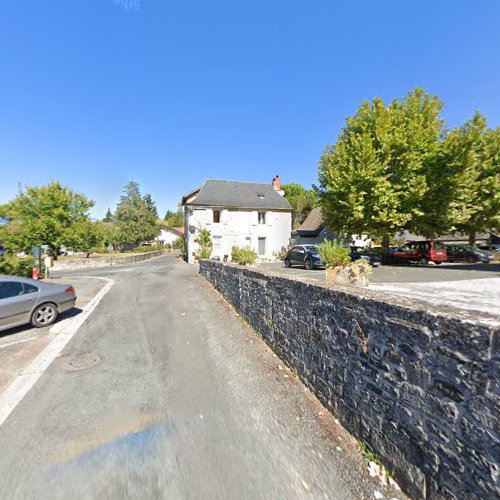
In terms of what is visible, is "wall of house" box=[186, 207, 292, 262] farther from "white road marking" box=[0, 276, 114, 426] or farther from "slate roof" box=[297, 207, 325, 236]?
"white road marking" box=[0, 276, 114, 426]

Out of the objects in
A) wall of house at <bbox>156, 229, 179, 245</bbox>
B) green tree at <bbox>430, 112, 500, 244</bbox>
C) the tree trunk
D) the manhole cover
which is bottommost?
the manhole cover

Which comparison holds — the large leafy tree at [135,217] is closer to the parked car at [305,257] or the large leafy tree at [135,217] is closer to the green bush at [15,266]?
the green bush at [15,266]

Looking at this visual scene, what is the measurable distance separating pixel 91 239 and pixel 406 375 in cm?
3062

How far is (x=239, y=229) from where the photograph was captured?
86.0 feet

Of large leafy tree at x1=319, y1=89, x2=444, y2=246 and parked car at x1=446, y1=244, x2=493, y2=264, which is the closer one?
large leafy tree at x1=319, y1=89, x2=444, y2=246

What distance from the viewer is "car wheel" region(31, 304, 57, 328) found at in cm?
629

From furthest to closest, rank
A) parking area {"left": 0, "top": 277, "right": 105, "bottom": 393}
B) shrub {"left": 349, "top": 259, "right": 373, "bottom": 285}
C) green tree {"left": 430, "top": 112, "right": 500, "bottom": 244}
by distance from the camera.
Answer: green tree {"left": 430, "top": 112, "right": 500, "bottom": 244}, shrub {"left": 349, "top": 259, "right": 373, "bottom": 285}, parking area {"left": 0, "top": 277, "right": 105, "bottom": 393}

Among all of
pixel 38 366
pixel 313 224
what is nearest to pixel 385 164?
pixel 313 224

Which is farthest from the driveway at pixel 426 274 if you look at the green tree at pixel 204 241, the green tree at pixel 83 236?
Result: the green tree at pixel 83 236

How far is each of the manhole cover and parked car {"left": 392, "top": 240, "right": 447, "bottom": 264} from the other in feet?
72.1

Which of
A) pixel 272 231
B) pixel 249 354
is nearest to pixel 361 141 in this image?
pixel 272 231

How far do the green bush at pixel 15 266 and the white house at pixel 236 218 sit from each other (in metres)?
12.9

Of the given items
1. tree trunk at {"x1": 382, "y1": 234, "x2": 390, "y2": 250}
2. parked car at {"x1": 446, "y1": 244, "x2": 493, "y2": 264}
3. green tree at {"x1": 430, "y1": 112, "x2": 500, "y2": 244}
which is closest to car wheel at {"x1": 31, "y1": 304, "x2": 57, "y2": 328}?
tree trunk at {"x1": 382, "y1": 234, "x2": 390, "y2": 250}

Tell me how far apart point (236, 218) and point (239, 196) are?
122 inches
